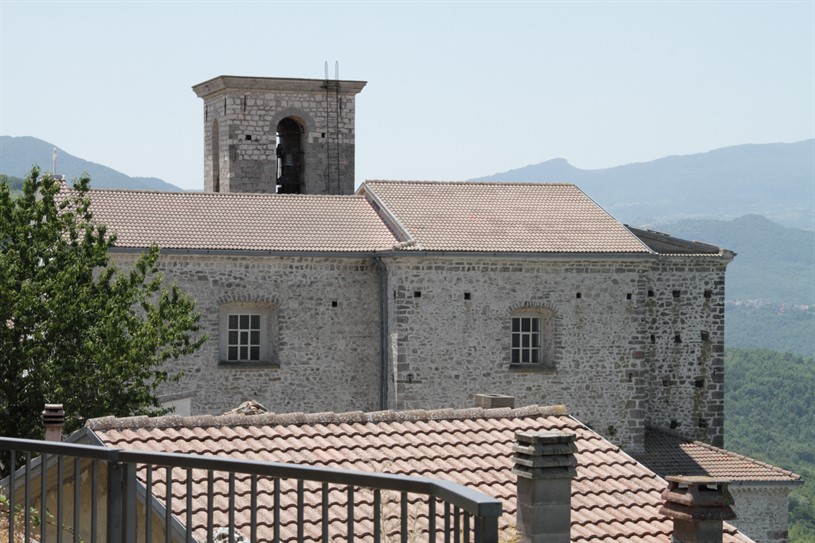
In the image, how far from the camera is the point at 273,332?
2453 centimetres

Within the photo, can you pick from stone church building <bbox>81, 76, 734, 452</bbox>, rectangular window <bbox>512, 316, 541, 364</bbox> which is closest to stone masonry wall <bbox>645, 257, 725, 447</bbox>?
stone church building <bbox>81, 76, 734, 452</bbox>

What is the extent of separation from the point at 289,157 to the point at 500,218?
22.7 ft

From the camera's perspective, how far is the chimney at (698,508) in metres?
11.5

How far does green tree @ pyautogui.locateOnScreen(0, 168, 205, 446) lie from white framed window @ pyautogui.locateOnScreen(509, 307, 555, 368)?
613 centimetres

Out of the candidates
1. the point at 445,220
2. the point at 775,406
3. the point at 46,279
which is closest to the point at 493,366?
the point at 445,220

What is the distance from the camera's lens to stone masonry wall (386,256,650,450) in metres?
24.3

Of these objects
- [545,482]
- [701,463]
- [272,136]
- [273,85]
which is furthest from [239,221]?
[545,482]

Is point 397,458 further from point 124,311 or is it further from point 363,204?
point 363,204

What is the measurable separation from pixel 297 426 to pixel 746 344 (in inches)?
6941

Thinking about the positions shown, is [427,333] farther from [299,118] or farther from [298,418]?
[298,418]

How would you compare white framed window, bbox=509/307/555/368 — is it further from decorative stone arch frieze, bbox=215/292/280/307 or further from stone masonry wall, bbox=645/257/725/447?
decorative stone arch frieze, bbox=215/292/280/307

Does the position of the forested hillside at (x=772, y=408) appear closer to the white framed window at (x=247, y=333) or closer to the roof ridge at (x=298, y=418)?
the white framed window at (x=247, y=333)

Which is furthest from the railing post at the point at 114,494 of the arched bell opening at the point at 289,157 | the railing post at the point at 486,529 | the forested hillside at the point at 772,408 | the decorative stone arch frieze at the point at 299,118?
the forested hillside at the point at 772,408

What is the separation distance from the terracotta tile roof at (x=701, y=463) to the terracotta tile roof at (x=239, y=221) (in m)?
6.01
